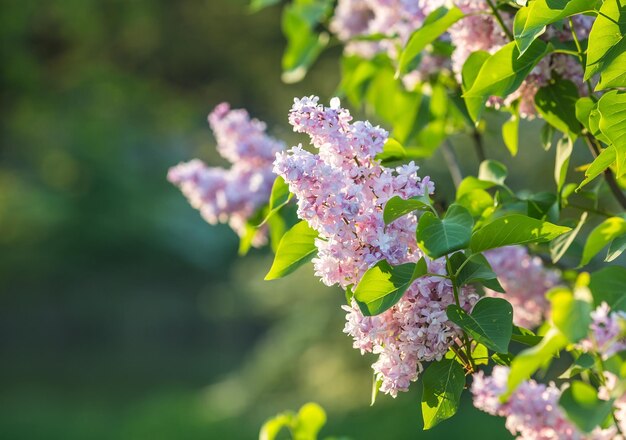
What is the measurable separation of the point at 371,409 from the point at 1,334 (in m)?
12.3

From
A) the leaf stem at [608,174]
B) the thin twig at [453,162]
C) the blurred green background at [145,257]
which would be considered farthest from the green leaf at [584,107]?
the blurred green background at [145,257]

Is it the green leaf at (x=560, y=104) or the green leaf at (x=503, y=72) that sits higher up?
the green leaf at (x=503, y=72)

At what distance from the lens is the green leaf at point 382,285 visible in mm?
990

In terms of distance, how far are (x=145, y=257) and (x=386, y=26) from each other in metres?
18.5

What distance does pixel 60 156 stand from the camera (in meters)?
14.5

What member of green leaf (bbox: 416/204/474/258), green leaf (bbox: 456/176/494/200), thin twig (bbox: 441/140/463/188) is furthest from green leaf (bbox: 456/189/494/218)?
thin twig (bbox: 441/140/463/188)

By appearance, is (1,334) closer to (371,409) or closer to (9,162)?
(9,162)

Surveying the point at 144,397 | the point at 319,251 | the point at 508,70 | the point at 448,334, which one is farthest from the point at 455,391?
the point at 144,397

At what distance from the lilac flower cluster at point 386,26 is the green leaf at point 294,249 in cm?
52

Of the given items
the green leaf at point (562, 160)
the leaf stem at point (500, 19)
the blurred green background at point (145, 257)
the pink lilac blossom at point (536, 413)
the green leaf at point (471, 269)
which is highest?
the leaf stem at point (500, 19)

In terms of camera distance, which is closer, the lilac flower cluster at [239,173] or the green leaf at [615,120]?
the green leaf at [615,120]

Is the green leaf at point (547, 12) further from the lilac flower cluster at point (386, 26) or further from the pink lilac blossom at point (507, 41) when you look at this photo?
the lilac flower cluster at point (386, 26)

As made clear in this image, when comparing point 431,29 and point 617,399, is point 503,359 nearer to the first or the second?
point 617,399

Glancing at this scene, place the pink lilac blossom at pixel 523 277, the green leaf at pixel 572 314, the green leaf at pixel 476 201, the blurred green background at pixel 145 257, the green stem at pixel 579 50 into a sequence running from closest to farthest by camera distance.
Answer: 1. the green leaf at pixel 572 314
2. the green stem at pixel 579 50
3. the green leaf at pixel 476 201
4. the pink lilac blossom at pixel 523 277
5. the blurred green background at pixel 145 257
